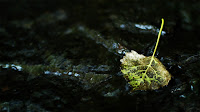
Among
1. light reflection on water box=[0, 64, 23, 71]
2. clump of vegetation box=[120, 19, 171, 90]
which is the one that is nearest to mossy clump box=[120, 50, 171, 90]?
clump of vegetation box=[120, 19, 171, 90]

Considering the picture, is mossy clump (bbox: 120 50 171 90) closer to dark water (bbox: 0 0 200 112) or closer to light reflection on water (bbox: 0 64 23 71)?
dark water (bbox: 0 0 200 112)

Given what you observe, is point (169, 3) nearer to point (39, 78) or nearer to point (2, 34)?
point (39, 78)

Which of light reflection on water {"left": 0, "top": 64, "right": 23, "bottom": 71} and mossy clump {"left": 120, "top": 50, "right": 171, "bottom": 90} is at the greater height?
light reflection on water {"left": 0, "top": 64, "right": 23, "bottom": 71}

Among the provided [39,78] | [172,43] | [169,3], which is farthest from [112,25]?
[39,78]

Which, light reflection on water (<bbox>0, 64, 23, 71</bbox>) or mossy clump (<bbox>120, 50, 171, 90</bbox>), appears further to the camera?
light reflection on water (<bbox>0, 64, 23, 71</bbox>)

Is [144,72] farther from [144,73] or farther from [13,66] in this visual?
[13,66]

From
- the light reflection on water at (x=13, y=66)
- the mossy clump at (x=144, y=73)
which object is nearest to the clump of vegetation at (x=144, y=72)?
the mossy clump at (x=144, y=73)
